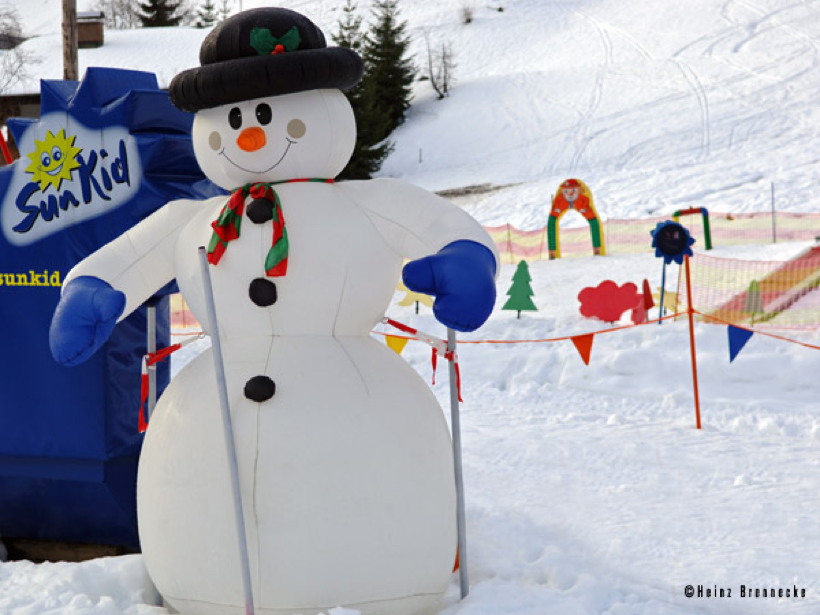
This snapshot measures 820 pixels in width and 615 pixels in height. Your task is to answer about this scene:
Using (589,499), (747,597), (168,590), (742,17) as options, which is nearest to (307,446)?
(168,590)

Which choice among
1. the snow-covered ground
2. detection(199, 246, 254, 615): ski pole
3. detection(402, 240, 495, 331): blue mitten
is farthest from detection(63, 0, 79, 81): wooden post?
detection(402, 240, 495, 331): blue mitten

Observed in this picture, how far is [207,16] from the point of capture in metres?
49.5

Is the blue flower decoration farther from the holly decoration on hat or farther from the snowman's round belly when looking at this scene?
the holly decoration on hat

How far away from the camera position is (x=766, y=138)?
26859 millimetres

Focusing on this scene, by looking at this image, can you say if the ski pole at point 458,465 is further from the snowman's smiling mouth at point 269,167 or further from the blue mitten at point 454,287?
the snowman's smiling mouth at point 269,167

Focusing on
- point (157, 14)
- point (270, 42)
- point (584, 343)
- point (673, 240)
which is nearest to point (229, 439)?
point (270, 42)

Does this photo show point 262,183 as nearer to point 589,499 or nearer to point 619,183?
point 589,499

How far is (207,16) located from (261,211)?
4917cm

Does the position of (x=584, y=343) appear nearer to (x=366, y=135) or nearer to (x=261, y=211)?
(x=261, y=211)

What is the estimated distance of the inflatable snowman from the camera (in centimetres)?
330

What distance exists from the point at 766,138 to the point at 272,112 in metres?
25.8

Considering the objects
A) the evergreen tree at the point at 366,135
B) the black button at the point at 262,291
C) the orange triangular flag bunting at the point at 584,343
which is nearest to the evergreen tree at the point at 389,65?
the evergreen tree at the point at 366,135

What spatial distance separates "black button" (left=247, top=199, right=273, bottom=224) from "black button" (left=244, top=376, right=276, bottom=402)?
22.7 inches

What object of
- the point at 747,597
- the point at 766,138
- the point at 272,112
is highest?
the point at 766,138
